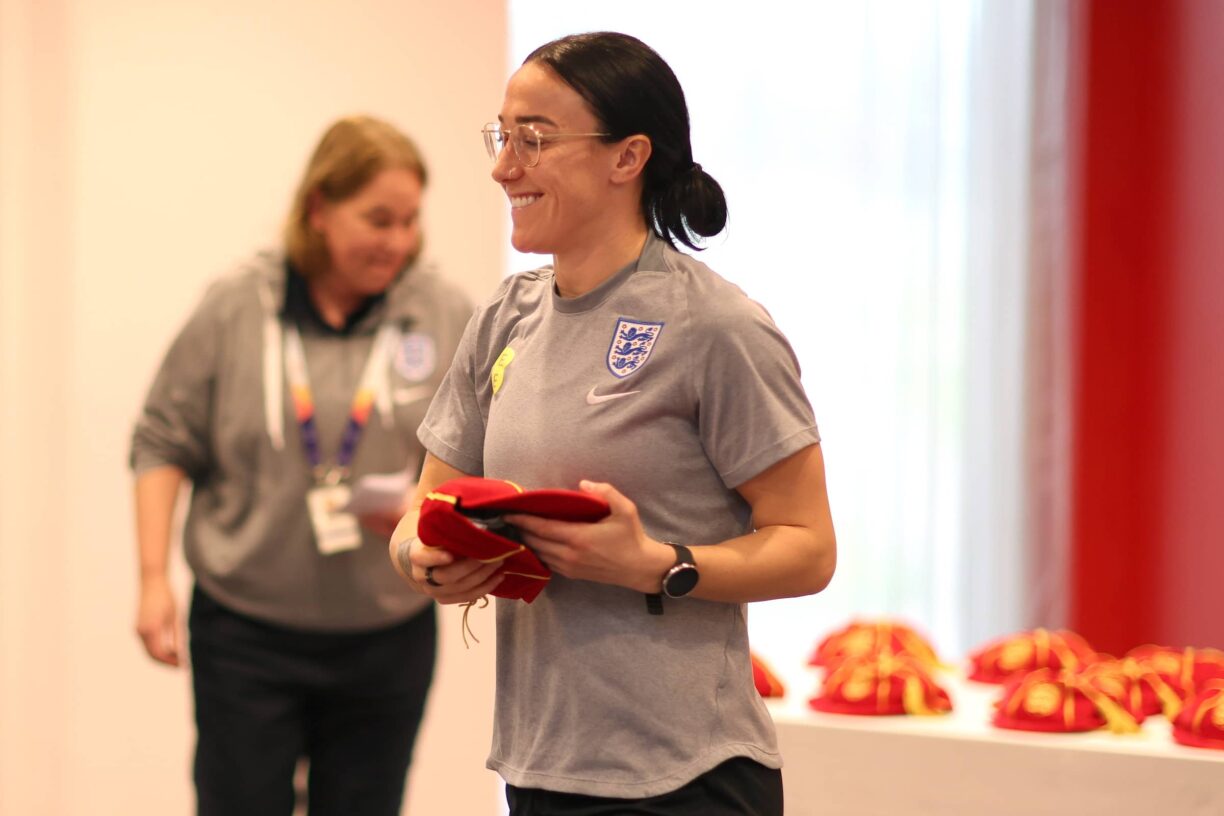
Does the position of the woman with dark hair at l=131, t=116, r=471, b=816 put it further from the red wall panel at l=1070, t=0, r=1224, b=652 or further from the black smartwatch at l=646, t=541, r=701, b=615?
the red wall panel at l=1070, t=0, r=1224, b=652

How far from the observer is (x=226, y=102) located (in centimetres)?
386

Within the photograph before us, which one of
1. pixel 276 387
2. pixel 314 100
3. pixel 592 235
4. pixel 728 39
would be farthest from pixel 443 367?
pixel 728 39

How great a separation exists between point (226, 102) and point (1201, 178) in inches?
125

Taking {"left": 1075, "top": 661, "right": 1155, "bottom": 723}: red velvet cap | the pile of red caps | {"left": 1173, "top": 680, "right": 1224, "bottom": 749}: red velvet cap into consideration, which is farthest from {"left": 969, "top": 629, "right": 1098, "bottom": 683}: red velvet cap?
{"left": 1173, "top": 680, "right": 1224, "bottom": 749}: red velvet cap

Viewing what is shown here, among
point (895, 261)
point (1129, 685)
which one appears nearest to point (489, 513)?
point (1129, 685)

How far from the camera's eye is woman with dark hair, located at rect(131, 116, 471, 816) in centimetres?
248

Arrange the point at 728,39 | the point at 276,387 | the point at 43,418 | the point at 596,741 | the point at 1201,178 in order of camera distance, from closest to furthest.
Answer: the point at 596,741
the point at 276,387
the point at 43,418
the point at 1201,178
the point at 728,39

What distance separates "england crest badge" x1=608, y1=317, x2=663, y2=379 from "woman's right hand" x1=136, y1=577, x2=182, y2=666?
1.48 meters

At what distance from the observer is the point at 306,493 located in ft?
8.25

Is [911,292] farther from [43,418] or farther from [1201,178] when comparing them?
[43,418]

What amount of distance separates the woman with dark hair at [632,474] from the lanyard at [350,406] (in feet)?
3.52

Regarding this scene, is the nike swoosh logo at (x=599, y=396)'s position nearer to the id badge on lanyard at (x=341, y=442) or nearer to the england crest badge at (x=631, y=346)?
the england crest badge at (x=631, y=346)

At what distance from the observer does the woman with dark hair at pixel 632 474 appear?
138 cm

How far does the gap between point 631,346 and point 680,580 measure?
0.25 m
